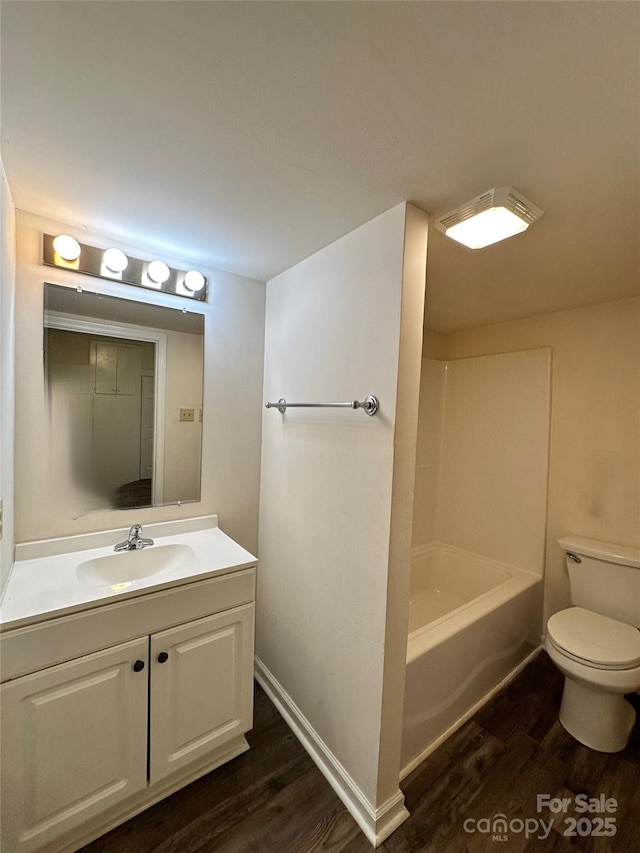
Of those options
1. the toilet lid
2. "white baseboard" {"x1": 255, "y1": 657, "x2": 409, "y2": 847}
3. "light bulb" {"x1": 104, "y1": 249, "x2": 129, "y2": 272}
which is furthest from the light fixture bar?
the toilet lid

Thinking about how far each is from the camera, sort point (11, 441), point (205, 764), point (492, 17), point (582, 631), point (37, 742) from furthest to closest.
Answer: point (582, 631)
point (205, 764)
point (11, 441)
point (37, 742)
point (492, 17)

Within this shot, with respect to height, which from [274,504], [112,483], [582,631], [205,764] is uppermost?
[112,483]

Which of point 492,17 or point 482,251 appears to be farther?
point 482,251

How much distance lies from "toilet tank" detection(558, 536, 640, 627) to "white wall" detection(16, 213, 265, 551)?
1847 millimetres

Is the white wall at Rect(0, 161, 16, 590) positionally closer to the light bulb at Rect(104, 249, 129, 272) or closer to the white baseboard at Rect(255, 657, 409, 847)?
the light bulb at Rect(104, 249, 129, 272)

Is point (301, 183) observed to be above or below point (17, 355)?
above

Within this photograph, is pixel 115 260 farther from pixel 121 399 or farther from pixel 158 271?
pixel 121 399

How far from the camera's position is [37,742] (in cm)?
103

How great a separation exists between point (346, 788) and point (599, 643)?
1306 mm

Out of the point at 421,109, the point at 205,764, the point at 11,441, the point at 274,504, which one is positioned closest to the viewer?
the point at 421,109

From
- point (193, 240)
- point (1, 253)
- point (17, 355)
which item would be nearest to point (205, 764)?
point (17, 355)

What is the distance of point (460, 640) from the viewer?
163 centimetres

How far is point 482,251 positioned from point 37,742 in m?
2.32

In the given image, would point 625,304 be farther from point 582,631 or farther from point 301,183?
point 301,183
